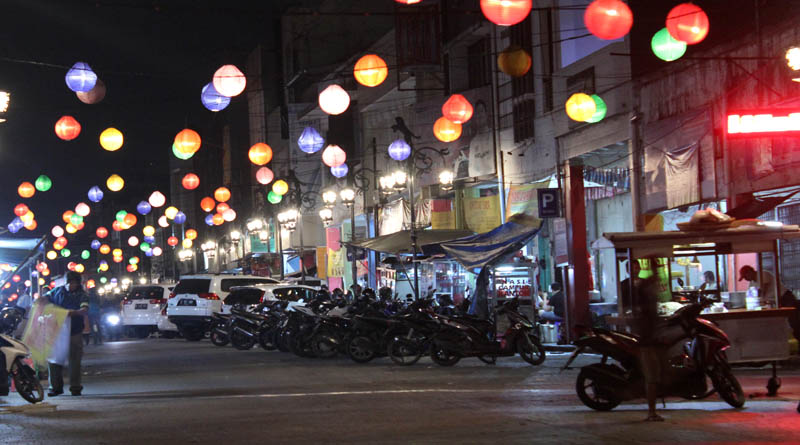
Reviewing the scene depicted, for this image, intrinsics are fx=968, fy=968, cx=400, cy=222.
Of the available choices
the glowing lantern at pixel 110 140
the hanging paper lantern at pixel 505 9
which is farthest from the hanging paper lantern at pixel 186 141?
the hanging paper lantern at pixel 505 9

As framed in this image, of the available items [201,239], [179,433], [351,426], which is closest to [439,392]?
[351,426]

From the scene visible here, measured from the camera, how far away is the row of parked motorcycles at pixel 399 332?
1834cm

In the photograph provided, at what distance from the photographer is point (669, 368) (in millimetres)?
11141

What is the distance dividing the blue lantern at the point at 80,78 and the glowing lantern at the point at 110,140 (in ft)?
12.4

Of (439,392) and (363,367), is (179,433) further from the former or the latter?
(363,367)

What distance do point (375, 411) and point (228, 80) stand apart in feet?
27.6

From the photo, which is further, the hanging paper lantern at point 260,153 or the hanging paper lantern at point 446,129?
the hanging paper lantern at point 260,153

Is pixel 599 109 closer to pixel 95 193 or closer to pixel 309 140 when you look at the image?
pixel 309 140

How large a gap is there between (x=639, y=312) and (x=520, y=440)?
2.44 m

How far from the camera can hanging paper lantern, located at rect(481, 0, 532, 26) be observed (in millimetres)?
13359

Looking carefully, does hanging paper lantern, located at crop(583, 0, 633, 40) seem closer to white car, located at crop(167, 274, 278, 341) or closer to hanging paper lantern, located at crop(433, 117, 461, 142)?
hanging paper lantern, located at crop(433, 117, 461, 142)

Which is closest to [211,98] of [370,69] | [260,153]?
[370,69]

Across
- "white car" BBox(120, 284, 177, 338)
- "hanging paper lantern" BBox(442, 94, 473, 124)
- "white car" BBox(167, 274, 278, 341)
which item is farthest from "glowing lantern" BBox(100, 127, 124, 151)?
"white car" BBox(120, 284, 177, 338)

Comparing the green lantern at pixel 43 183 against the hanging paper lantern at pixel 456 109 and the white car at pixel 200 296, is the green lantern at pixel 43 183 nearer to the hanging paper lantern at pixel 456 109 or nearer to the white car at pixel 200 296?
the white car at pixel 200 296
